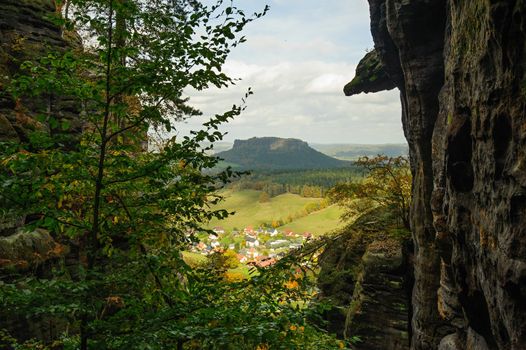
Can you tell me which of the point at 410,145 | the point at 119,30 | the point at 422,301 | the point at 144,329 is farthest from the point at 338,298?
the point at 119,30

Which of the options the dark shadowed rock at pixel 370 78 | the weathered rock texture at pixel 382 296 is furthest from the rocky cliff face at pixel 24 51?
the dark shadowed rock at pixel 370 78

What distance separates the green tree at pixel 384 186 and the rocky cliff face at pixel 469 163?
10.5 ft

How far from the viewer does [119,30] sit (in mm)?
5547

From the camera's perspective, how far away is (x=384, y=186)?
82.0 feet

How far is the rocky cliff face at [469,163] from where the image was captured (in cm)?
789

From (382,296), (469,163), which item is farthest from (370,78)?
(469,163)

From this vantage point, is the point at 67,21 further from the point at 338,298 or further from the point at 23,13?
the point at 338,298

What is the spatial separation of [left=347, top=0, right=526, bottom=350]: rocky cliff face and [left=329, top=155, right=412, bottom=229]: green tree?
3.20m

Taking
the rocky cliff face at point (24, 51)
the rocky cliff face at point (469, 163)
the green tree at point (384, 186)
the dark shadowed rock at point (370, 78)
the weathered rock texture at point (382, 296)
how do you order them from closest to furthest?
the rocky cliff face at point (469, 163), the rocky cliff face at point (24, 51), the weathered rock texture at point (382, 296), the green tree at point (384, 186), the dark shadowed rock at point (370, 78)

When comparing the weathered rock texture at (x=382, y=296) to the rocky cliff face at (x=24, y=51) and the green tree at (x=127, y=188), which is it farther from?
the rocky cliff face at (x=24, y=51)

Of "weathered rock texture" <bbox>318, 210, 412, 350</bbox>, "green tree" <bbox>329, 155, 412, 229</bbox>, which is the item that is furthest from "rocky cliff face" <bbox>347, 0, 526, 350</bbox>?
"green tree" <bbox>329, 155, 412, 229</bbox>

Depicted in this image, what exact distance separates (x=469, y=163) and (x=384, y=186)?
13.6 metres

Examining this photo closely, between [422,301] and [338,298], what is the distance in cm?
887

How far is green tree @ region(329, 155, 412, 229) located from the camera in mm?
24328
